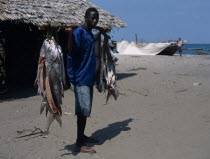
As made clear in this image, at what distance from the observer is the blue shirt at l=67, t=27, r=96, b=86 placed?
3.67 metres

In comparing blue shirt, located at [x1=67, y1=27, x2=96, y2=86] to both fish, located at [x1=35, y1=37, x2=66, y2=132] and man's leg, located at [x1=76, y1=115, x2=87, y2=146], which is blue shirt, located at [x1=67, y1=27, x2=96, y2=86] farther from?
man's leg, located at [x1=76, y1=115, x2=87, y2=146]

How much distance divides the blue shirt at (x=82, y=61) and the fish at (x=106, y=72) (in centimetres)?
42

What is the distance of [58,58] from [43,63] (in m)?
0.20

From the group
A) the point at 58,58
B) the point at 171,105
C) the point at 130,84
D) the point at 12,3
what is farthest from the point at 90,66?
the point at 130,84

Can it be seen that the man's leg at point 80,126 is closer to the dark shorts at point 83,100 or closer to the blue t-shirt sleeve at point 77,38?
the dark shorts at point 83,100

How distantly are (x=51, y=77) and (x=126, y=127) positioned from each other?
218 centimetres

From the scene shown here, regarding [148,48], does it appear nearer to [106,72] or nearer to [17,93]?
[17,93]

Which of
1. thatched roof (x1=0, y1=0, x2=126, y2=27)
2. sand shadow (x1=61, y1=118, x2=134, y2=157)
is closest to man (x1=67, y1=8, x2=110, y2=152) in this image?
sand shadow (x1=61, y1=118, x2=134, y2=157)

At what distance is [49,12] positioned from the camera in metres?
8.91

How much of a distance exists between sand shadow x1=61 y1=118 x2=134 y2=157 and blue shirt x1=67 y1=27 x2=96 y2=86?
1.09 meters

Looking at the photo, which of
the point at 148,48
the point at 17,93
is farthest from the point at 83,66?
the point at 148,48

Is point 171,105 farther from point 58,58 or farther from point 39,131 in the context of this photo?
point 58,58

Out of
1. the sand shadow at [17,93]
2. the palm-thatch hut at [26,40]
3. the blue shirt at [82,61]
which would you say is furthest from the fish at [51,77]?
the palm-thatch hut at [26,40]

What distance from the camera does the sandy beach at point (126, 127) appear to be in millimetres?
4000
